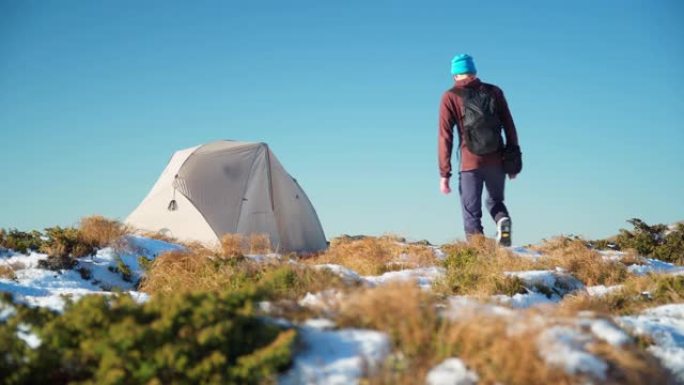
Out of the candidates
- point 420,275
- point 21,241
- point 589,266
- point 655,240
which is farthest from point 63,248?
point 655,240

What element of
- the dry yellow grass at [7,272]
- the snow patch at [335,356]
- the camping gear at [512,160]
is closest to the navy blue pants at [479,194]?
the camping gear at [512,160]

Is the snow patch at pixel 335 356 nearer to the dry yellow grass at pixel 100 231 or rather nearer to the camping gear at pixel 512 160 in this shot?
the camping gear at pixel 512 160

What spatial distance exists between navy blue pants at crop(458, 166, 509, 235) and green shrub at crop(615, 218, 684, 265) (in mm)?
4956

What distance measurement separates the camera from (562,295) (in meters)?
6.79

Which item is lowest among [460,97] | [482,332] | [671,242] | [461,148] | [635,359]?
[671,242]

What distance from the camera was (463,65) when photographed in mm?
8859

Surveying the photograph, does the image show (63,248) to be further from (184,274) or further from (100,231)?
(184,274)

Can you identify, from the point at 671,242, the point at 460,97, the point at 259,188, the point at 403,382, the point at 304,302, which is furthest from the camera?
the point at 259,188

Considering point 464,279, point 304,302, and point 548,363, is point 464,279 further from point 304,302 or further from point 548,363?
point 548,363

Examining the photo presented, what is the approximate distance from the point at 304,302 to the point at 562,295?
3815 millimetres

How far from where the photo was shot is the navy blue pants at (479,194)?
Answer: 8.57 metres

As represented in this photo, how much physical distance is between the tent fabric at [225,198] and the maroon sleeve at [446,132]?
6.01m

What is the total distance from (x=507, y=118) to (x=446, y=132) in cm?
92

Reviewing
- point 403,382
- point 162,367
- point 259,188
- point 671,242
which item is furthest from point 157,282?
point 671,242
